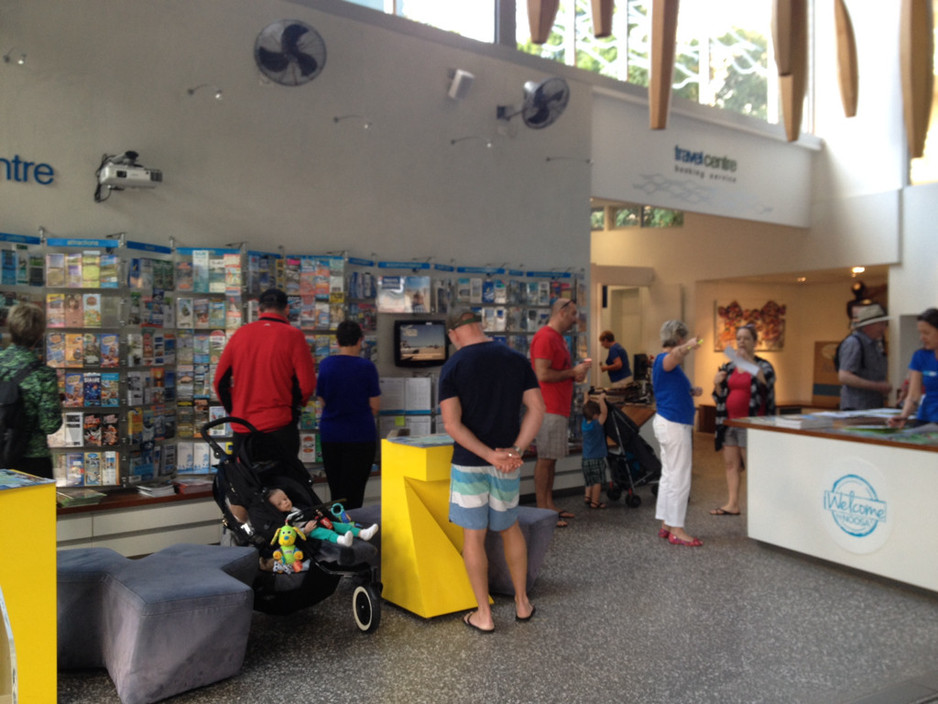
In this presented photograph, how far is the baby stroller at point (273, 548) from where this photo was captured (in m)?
3.83

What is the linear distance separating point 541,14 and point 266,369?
2.59 meters

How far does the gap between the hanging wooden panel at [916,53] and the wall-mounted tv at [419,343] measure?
4067mm

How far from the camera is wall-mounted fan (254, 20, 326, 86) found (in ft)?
18.3

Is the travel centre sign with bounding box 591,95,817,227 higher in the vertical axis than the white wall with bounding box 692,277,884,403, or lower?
higher

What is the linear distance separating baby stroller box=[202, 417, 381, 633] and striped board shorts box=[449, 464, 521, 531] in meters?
0.54

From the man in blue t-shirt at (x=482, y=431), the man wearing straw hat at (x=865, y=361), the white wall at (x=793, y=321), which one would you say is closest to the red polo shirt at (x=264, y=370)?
the man in blue t-shirt at (x=482, y=431)

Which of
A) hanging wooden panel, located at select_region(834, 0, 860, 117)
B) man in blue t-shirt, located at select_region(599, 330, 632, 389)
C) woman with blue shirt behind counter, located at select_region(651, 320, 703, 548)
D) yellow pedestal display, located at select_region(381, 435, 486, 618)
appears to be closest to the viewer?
hanging wooden panel, located at select_region(834, 0, 860, 117)

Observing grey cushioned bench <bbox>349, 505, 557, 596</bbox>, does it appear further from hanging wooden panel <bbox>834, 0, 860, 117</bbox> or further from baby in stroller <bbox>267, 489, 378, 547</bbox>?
hanging wooden panel <bbox>834, 0, 860, 117</bbox>

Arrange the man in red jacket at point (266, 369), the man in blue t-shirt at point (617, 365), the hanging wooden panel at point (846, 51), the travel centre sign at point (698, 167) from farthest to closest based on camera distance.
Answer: the man in blue t-shirt at point (617, 365), the travel centre sign at point (698, 167), the man in red jacket at point (266, 369), the hanging wooden panel at point (846, 51)

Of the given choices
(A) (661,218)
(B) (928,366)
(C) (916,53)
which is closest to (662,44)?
(C) (916,53)

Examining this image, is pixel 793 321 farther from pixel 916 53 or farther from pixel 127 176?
pixel 127 176

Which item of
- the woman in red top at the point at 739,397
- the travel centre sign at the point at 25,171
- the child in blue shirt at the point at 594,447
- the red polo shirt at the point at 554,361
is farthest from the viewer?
the child in blue shirt at the point at 594,447

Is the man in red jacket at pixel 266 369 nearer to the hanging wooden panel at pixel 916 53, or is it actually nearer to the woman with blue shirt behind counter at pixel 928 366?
the hanging wooden panel at pixel 916 53

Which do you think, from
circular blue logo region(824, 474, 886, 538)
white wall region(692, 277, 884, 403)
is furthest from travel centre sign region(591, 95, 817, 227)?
circular blue logo region(824, 474, 886, 538)
